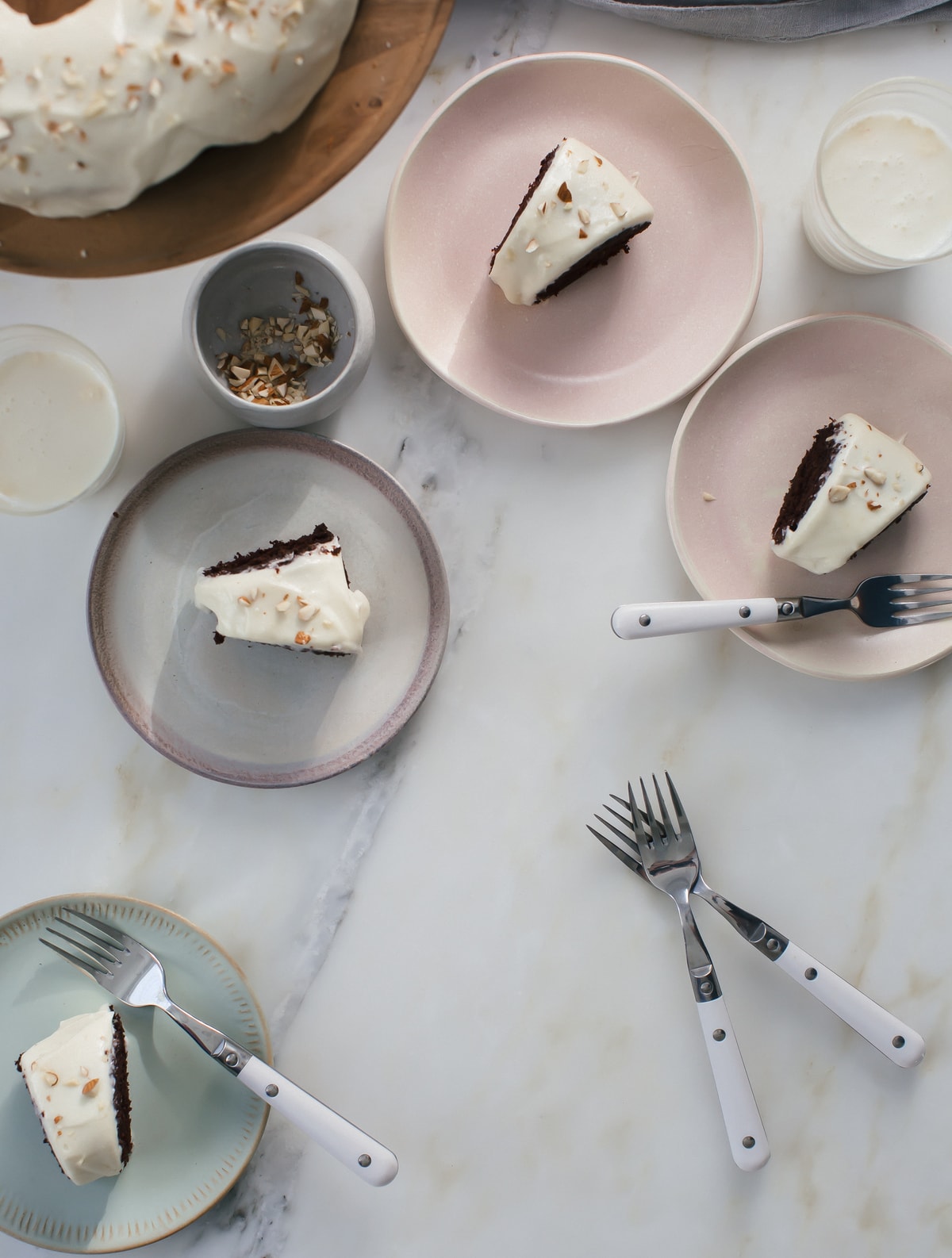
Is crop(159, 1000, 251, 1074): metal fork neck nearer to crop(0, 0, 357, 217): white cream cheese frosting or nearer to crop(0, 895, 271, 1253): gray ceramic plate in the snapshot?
crop(0, 895, 271, 1253): gray ceramic plate

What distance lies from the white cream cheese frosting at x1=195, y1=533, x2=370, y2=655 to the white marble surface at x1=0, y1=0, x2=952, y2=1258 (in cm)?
24

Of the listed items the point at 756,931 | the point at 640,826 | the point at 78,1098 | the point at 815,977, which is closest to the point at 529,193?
the point at 640,826

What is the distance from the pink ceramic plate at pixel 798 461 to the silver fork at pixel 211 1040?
39.9 inches

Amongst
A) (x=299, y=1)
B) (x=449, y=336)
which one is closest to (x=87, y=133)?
(x=299, y=1)

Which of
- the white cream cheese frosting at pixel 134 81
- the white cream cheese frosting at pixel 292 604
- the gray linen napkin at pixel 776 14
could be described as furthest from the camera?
the gray linen napkin at pixel 776 14

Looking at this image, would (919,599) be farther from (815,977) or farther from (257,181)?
(257,181)

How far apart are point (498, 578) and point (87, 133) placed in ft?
3.24

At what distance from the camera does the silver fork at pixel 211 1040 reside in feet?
4.94

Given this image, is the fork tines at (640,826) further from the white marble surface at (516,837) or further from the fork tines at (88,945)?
the fork tines at (88,945)

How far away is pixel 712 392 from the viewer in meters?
1.60

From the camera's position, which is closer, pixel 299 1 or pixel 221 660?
pixel 299 1

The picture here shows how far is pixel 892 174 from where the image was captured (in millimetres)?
1584

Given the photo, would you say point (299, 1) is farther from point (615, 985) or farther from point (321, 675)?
point (615, 985)

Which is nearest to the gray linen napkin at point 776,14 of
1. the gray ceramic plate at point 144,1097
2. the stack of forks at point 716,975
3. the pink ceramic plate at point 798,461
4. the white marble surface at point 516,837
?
the white marble surface at point 516,837
